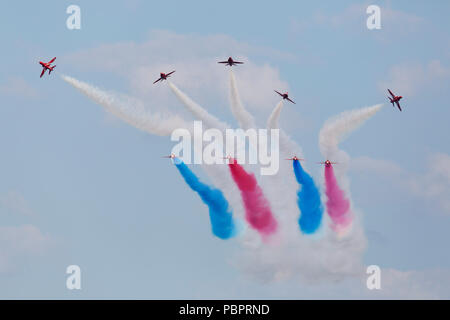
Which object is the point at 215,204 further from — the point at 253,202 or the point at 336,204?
the point at 336,204

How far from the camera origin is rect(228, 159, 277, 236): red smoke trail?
18525cm

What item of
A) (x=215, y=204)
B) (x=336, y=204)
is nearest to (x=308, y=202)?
(x=336, y=204)

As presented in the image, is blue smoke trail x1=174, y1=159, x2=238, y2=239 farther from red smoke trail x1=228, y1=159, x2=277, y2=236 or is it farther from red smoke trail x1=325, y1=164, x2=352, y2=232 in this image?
red smoke trail x1=325, y1=164, x2=352, y2=232

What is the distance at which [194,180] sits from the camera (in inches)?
7229

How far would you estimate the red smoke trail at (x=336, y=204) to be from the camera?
610 feet

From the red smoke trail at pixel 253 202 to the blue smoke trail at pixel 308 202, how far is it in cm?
313

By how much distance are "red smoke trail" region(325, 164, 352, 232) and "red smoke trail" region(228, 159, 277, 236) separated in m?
5.54

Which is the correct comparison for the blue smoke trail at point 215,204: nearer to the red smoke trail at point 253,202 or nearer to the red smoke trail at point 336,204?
the red smoke trail at point 253,202

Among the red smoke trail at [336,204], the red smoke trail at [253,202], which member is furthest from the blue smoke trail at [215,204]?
the red smoke trail at [336,204]
